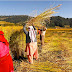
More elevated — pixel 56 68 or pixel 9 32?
pixel 9 32

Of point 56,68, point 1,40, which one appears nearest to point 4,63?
point 1,40

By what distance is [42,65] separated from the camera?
501cm

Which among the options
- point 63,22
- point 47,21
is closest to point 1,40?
point 47,21

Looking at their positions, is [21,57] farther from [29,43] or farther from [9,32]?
[9,32]

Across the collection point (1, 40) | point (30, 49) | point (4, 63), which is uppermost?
point (1, 40)

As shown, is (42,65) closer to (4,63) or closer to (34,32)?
(34,32)

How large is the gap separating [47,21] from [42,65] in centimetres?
210

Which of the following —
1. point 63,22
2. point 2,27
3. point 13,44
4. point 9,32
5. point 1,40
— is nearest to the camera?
point 1,40

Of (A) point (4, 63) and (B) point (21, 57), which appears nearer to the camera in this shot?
(A) point (4, 63)

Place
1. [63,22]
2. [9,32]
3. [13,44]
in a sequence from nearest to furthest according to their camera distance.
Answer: [9,32]
[13,44]
[63,22]

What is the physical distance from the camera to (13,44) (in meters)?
4.94

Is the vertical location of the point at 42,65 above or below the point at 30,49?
below

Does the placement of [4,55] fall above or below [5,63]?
above

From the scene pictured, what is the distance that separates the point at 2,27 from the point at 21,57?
6.95 ft
